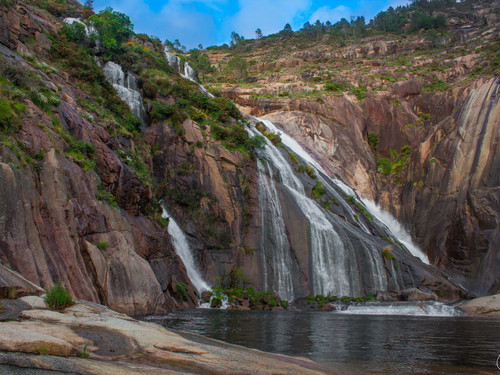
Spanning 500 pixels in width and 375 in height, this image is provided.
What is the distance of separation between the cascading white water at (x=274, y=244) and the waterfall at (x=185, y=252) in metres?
5.14

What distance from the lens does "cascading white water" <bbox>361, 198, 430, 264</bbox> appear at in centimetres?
4299

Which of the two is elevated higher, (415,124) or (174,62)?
(174,62)

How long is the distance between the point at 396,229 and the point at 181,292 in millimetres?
31353

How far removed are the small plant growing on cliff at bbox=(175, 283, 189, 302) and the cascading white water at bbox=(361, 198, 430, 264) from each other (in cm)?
2753

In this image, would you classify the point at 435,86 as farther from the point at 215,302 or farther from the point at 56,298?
the point at 56,298

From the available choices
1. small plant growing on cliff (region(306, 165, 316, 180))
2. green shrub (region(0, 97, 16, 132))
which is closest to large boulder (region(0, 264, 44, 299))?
green shrub (region(0, 97, 16, 132))

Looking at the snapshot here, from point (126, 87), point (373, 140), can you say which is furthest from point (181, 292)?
point (373, 140)

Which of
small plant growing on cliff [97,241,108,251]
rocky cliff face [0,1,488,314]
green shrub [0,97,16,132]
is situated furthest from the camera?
small plant growing on cliff [97,241,108,251]

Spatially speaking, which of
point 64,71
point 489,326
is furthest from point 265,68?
point 489,326

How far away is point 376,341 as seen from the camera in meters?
13.0

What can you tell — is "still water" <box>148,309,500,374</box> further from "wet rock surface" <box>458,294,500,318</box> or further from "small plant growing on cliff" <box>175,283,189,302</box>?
"small plant growing on cliff" <box>175,283,189,302</box>

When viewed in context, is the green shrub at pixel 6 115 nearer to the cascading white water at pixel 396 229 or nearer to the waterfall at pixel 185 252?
the waterfall at pixel 185 252

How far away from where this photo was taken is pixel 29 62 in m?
25.0

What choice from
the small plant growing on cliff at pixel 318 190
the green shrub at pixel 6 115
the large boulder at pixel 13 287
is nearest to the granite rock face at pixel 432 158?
the small plant growing on cliff at pixel 318 190
